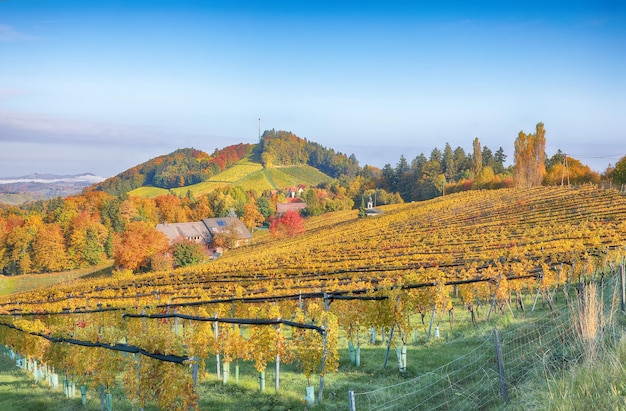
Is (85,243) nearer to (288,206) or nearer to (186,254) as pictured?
(186,254)

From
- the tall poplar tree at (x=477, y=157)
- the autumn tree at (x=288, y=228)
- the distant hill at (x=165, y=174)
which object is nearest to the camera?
the autumn tree at (x=288, y=228)

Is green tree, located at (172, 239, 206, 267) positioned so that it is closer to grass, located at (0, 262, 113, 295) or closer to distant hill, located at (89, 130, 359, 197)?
grass, located at (0, 262, 113, 295)

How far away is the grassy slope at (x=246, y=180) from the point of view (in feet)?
524

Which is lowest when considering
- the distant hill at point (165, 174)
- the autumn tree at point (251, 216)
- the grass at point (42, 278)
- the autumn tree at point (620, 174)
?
the grass at point (42, 278)

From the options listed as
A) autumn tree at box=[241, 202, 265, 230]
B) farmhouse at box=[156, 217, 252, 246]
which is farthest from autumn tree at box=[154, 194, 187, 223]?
farmhouse at box=[156, 217, 252, 246]

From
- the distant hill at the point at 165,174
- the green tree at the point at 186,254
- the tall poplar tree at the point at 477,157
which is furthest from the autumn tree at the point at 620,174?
the distant hill at the point at 165,174

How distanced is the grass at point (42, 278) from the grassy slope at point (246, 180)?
80.8 meters

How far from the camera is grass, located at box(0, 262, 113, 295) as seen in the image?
66.6 meters

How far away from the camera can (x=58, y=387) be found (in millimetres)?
13242

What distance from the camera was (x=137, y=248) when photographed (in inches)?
2363

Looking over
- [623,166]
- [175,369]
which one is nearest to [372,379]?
[175,369]

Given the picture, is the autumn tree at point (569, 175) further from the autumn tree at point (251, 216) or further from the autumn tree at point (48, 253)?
the autumn tree at point (48, 253)

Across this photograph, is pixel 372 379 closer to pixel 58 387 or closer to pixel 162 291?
pixel 58 387

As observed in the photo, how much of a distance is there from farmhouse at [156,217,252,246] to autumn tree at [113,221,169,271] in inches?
557
